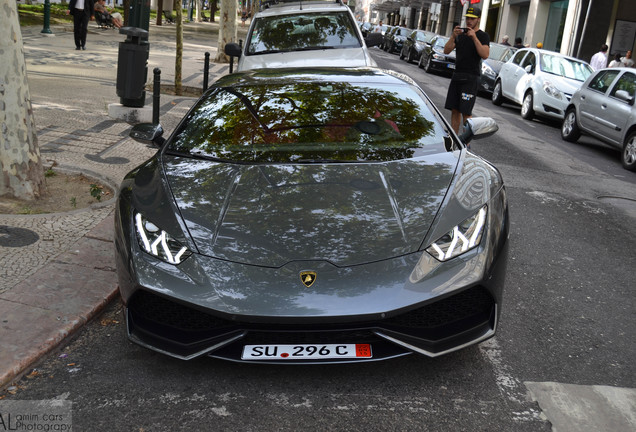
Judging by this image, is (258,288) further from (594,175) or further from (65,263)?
(594,175)

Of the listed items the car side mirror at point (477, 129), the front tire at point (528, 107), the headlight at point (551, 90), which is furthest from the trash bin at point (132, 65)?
the front tire at point (528, 107)

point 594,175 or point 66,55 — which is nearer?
point 594,175

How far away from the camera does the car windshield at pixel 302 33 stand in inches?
377

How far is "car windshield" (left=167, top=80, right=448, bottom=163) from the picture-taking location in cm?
420

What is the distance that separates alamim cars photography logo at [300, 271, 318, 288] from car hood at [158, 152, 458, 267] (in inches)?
4.0

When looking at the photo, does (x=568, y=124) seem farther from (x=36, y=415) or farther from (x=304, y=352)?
(x=36, y=415)

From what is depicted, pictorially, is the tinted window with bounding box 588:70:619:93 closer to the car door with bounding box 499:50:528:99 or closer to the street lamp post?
the car door with bounding box 499:50:528:99

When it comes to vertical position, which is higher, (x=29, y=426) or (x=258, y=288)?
(x=258, y=288)

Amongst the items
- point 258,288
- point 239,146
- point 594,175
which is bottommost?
point 594,175

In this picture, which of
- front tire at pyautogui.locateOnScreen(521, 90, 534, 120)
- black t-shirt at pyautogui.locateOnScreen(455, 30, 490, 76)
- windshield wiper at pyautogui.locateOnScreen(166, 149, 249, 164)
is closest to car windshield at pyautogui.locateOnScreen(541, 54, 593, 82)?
front tire at pyautogui.locateOnScreen(521, 90, 534, 120)

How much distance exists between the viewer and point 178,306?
321 cm

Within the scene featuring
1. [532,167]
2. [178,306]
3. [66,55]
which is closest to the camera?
[178,306]

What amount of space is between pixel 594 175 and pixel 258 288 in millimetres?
8012

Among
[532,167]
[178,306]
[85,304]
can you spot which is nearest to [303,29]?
[532,167]
